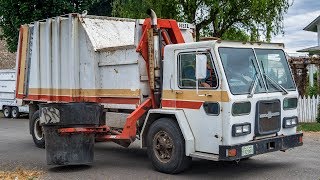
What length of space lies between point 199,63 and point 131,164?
3.04 metres

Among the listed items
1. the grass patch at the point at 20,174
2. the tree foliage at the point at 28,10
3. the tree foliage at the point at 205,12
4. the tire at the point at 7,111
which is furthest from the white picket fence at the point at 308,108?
the tire at the point at 7,111

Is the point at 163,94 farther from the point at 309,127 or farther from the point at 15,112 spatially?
the point at 15,112

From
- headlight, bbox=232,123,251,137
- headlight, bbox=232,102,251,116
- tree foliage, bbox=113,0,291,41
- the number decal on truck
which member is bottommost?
headlight, bbox=232,123,251,137

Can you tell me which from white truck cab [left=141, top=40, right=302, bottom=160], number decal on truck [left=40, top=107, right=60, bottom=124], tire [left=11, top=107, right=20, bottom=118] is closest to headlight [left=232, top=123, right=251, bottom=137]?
white truck cab [left=141, top=40, right=302, bottom=160]

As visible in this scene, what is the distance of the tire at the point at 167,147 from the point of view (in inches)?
339

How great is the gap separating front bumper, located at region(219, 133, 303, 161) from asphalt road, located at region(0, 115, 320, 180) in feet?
1.65

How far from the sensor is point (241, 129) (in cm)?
815

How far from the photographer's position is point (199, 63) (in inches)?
322

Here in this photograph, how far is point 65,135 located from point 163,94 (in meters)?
2.05

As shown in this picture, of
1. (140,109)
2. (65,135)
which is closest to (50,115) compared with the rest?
(65,135)

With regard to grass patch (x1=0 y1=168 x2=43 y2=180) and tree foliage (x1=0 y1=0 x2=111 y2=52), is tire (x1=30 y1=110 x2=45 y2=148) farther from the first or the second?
tree foliage (x1=0 y1=0 x2=111 y2=52)

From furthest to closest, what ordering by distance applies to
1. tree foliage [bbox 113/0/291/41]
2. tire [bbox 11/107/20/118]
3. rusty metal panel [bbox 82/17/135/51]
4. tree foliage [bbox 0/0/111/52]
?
1. tire [bbox 11/107/20/118]
2. tree foliage [bbox 0/0/111/52]
3. tree foliage [bbox 113/0/291/41]
4. rusty metal panel [bbox 82/17/135/51]

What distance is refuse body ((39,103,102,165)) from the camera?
373 inches

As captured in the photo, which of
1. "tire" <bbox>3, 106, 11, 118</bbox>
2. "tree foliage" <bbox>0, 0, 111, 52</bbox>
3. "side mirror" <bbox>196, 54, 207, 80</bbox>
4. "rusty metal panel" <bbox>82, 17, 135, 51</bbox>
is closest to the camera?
"side mirror" <bbox>196, 54, 207, 80</bbox>
